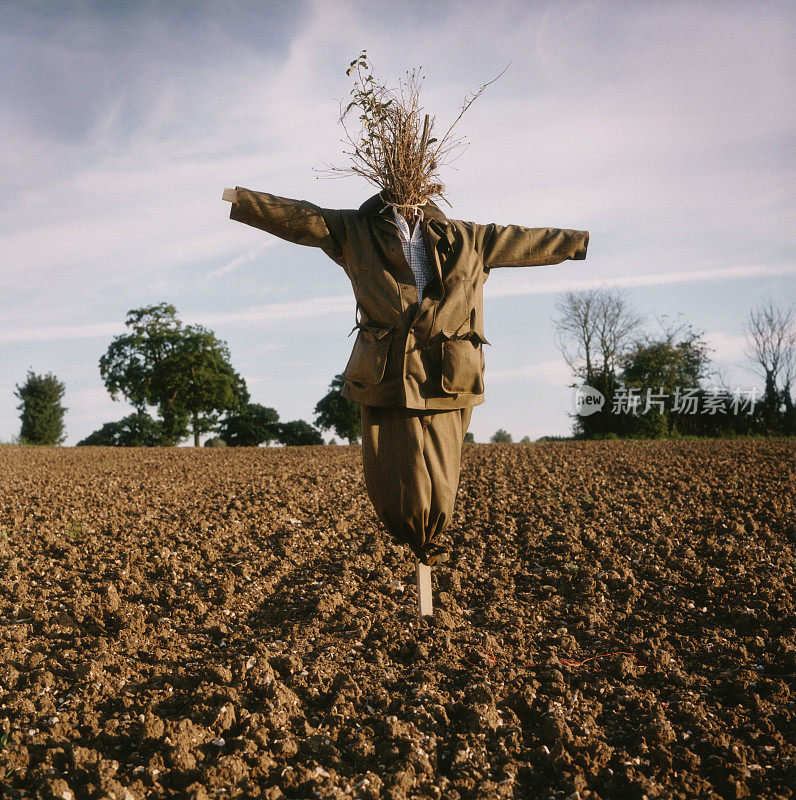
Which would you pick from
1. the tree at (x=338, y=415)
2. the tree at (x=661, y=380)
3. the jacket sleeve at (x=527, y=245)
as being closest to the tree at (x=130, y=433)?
the tree at (x=338, y=415)

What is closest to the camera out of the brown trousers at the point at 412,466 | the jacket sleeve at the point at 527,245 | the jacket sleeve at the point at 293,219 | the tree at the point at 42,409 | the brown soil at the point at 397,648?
the brown soil at the point at 397,648

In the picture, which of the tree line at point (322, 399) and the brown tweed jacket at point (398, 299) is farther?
the tree line at point (322, 399)

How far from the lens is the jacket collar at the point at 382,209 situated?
11.6ft

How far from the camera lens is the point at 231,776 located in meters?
2.79

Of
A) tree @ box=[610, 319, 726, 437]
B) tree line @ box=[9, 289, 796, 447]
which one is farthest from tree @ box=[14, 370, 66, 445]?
tree @ box=[610, 319, 726, 437]

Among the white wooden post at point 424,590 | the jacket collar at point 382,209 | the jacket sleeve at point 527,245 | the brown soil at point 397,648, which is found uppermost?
the jacket collar at point 382,209

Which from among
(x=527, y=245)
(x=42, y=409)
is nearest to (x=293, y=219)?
(x=527, y=245)

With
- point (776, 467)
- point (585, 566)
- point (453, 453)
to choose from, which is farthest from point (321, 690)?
point (776, 467)

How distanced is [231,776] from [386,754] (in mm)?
660

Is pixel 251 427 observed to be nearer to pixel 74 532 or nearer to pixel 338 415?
pixel 338 415

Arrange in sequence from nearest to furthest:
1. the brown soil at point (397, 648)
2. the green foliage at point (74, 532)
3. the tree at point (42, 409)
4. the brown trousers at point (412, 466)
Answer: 1. the brown soil at point (397, 648)
2. the brown trousers at point (412, 466)
3. the green foliage at point (74, 532)
4. the tree at point (42, 409)

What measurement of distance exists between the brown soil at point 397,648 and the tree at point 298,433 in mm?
16976

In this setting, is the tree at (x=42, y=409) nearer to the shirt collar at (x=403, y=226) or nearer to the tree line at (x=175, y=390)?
the tree line at (x=175, y=390)

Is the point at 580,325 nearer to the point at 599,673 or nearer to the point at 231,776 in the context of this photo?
the point at 599,673
